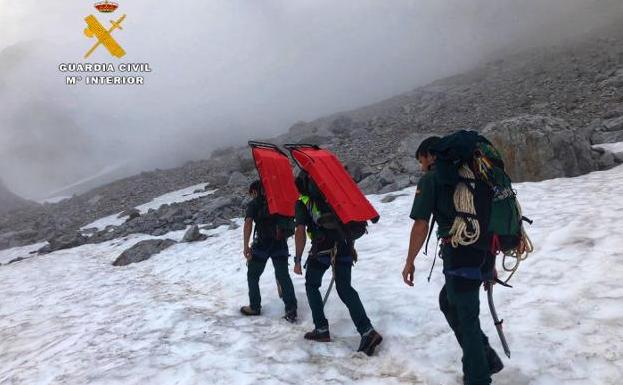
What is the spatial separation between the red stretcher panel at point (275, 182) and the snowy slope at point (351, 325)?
1856 mm

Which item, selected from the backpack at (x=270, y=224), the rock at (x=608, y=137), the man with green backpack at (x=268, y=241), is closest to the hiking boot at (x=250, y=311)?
the man with green backpack at (x=268, y=241)

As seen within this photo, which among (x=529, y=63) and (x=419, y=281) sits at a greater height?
(x=529, y=63)

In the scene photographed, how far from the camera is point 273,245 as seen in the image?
6.69 metres

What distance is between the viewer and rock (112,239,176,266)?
13203 mm

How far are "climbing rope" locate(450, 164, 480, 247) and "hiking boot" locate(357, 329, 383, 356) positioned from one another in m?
2.03

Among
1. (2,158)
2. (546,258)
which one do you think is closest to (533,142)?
(546,258)

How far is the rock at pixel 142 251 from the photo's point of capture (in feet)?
43.3

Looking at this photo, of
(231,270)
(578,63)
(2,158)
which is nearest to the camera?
(231,270)

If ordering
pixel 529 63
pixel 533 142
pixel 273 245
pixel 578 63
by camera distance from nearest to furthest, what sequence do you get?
pixel 273 245 < pixel 533 142 < pixel 578 63 < pixel 529 63

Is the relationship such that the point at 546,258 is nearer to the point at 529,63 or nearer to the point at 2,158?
the point at 529,63

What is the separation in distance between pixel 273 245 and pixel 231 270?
143 inches

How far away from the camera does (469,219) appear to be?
3625 mm

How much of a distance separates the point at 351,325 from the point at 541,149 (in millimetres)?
8789

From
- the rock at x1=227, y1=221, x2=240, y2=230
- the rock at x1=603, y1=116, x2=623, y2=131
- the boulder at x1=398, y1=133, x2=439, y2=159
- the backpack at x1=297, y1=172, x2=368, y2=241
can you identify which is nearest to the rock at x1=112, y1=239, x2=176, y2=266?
the rock at x1=227, y1=221, x2=240, y2=230
